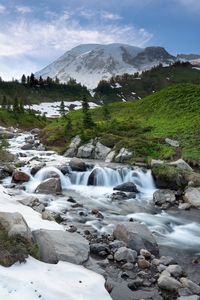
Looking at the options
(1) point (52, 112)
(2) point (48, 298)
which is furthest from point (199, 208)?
(1) point (52, 112)

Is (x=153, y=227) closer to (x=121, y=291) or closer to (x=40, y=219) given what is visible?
(x=40, y=219)

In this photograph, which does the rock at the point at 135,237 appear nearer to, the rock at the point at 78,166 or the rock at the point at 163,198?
the rock at the point at 163,198

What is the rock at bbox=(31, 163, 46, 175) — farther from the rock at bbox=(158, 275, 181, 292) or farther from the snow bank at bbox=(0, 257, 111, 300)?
the rock at bbox=(158, 275, 181, 292)

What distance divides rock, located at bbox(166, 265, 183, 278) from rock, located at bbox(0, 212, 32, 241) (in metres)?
5.40

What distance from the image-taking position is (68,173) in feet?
105

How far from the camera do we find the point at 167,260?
15.0 m

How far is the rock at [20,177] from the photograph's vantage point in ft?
95.8

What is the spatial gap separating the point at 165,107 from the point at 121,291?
52.3 metres

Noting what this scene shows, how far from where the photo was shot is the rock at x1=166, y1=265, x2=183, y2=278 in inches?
540

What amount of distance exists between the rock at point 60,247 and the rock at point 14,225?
2.31 feet

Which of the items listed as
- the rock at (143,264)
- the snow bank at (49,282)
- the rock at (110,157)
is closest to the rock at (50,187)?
the rock at (110,157)

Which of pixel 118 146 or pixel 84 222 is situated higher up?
pixel 118 146

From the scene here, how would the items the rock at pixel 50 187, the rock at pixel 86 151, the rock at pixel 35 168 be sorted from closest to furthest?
the rock at pixel 50 187 < the rock at pixel 35 168 < the rock at pixel 86 151

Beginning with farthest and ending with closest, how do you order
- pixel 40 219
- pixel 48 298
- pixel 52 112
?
pixel 52 112
pixel 40 219
pixel 48 298
